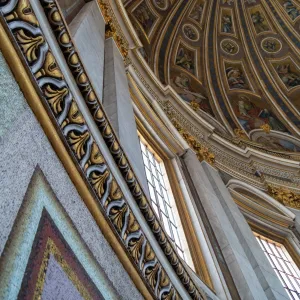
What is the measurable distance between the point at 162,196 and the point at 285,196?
15.3 feet

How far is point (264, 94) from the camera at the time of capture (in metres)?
14.8

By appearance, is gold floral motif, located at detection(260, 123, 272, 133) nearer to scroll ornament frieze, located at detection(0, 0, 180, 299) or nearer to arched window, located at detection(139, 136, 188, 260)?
arched window, located at detection(139, 136, 188, 260)

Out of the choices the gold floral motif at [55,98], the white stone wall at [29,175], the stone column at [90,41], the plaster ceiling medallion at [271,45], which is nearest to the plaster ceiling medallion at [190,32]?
the plaster ceiling medallion at [271,45]

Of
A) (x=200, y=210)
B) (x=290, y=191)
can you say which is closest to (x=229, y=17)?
(x=290, y=191)

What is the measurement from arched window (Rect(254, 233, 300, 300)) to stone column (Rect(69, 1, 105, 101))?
468 cm

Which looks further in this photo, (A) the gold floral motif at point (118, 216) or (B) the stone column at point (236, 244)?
(B) the stone column at point (236, 244)

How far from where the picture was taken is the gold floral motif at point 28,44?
5.35 ft

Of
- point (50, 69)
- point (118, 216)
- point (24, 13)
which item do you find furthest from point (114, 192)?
point (24, 13)

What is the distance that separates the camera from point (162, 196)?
5.80m

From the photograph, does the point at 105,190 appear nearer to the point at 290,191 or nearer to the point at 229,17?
the point at 290,191

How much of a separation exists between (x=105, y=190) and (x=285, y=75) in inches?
585

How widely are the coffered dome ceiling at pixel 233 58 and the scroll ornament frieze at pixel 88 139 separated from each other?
8730 millimetres

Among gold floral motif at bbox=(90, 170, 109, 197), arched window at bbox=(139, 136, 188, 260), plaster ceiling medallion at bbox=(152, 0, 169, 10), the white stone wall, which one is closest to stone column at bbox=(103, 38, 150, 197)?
gold floral motif at bbox=(90, 170, 109, 197)

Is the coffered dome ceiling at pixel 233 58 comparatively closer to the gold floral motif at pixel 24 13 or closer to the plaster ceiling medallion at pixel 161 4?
the plaster ceiling medallion at pixel 161 4
